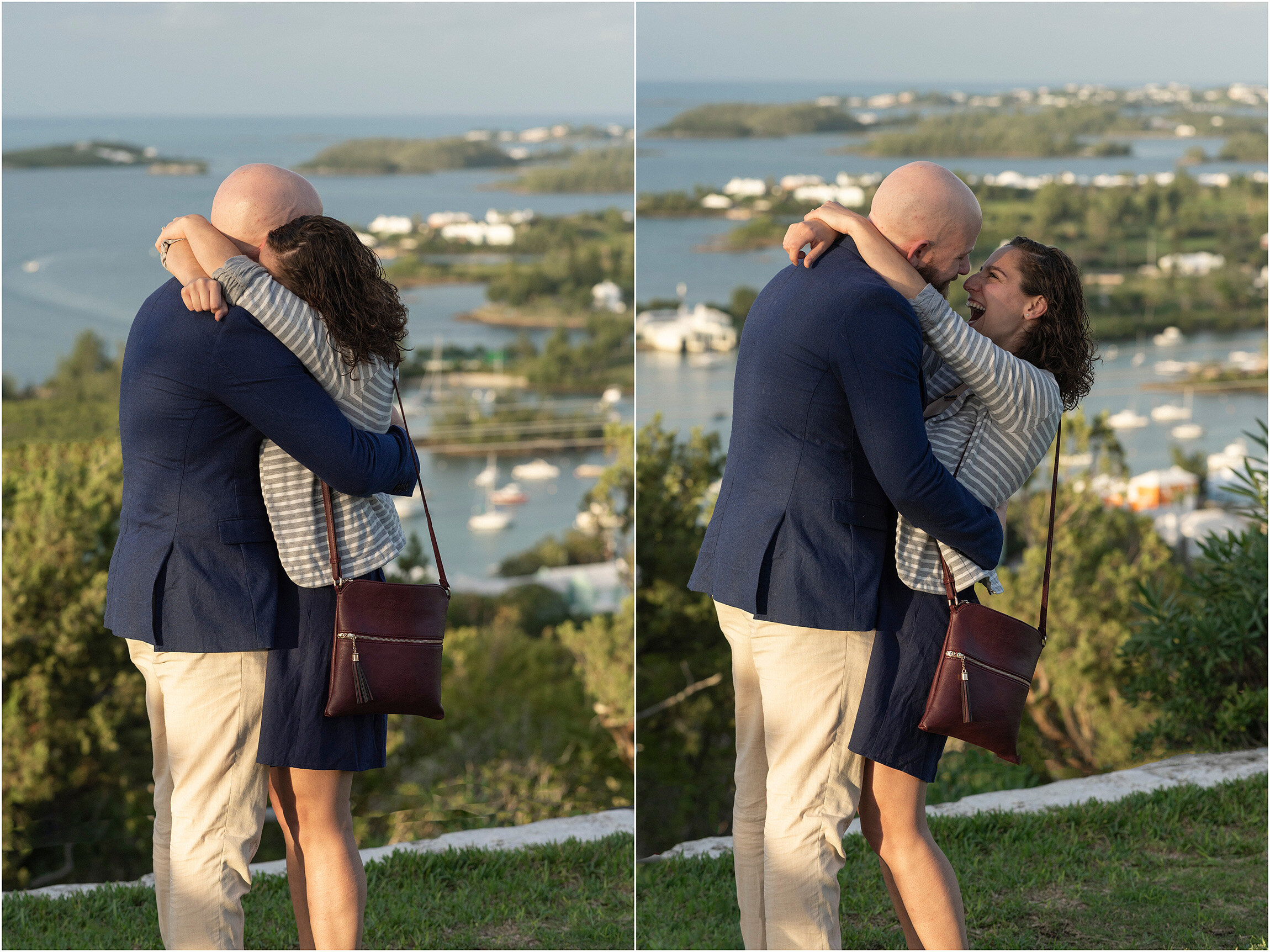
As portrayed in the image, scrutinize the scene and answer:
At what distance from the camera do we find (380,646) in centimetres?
182

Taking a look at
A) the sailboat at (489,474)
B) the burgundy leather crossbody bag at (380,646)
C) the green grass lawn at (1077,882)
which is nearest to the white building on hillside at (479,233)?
the sailboat at (489,474)

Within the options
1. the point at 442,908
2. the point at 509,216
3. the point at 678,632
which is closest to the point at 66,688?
the point at 442,908

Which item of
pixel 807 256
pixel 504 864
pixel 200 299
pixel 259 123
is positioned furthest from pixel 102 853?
pixel 807 256

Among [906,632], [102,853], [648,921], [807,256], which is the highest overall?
[807,256]

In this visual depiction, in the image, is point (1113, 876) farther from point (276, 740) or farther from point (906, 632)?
point (276, 740)

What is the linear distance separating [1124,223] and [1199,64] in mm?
881

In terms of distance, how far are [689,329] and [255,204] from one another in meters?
3.43

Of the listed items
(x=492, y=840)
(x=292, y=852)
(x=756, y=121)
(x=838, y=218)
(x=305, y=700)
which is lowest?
(x=492, y=840)

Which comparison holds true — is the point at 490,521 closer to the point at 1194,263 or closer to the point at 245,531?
the point at 245,531

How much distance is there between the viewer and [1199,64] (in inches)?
225

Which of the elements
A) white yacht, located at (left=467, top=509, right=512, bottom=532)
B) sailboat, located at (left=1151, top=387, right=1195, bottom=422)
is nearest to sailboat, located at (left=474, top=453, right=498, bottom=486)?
white yacht, located at (left=467, top=509, right=512, bottom=532)

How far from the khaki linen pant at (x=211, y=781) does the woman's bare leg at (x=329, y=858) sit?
0.26 ft

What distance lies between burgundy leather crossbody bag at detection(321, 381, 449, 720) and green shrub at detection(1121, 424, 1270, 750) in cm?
335

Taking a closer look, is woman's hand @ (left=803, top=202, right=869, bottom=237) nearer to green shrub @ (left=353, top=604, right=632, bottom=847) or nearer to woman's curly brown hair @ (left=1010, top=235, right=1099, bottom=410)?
woman's curly brown hair @ (left=1010, top=235, right=1099, bottom=410)
